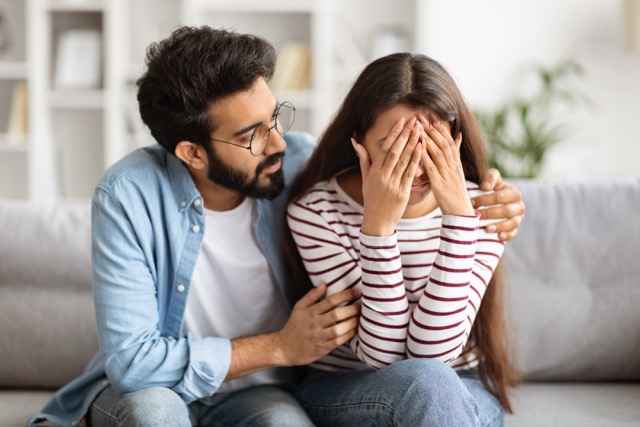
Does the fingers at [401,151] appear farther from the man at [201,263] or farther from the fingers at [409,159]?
the man at [201,263]

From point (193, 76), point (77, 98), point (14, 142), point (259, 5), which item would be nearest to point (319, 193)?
point (193, 76)

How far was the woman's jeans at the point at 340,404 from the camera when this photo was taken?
4.68ft

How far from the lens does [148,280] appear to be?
5.30 feet

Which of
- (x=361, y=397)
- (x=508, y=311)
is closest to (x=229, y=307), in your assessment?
(x=361, y=397)

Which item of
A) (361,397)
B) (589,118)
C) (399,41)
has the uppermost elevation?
(399,41)

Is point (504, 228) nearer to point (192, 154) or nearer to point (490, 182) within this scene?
point (490, 182)

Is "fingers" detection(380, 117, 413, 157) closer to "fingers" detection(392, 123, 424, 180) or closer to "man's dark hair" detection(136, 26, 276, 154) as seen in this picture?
"fingers" detection(392, 123, 424, 180)

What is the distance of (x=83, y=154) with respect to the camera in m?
4.29

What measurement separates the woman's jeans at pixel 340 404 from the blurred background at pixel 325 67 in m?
2.44

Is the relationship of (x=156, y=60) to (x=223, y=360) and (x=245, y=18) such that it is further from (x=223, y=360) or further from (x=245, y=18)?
(x=245, y=18)

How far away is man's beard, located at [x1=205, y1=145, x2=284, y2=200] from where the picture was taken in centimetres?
168

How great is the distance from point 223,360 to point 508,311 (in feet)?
2.43

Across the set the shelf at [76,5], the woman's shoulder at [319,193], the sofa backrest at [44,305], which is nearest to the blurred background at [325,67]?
the shelf at [76,5]

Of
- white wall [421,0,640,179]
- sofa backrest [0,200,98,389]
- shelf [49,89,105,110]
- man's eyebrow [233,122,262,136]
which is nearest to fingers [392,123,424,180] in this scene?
man's eyebrow [233,122,262,136]
